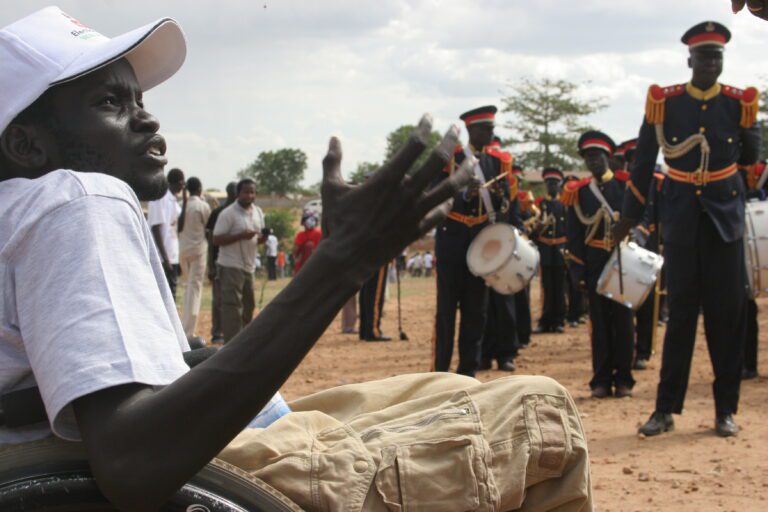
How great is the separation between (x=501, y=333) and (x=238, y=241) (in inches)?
118

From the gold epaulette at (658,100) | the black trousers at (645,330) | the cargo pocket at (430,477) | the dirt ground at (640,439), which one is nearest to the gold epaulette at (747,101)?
the gold epaulette at (658,100)

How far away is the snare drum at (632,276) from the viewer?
7.47 m

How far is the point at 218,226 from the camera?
10.4m

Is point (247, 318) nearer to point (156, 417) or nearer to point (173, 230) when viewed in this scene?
point (173, 230)

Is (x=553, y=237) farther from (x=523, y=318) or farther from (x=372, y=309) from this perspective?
(x=372, y=309)

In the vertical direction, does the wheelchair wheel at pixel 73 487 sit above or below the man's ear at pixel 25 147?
below

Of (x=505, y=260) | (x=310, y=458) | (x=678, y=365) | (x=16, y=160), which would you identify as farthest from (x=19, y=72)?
(x=505, y=260)

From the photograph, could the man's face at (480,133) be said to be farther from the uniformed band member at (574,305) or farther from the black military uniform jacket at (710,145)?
the uniformed band member at (574,305)

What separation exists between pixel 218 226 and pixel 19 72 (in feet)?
28.6

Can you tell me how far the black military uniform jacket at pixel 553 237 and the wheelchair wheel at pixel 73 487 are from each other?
12869 mm

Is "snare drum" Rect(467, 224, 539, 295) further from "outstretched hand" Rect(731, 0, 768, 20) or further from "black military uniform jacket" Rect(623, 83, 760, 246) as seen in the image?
"outstretched hand" Rect(731, 0, 768, 20)

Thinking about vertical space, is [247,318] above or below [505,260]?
below

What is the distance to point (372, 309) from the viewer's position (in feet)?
41.7

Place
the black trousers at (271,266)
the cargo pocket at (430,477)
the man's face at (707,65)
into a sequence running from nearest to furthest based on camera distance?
1. the cargo pocket at (430,477)
2. the man's face at (707,65)
3. the black trousers at (271,266)
